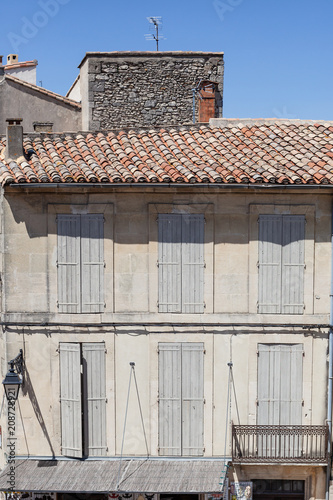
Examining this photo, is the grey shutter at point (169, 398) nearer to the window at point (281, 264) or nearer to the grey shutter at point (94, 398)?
the grey shutter at point (94, 398)

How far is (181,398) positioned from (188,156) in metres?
4.83

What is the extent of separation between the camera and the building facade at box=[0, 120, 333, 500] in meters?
12.8

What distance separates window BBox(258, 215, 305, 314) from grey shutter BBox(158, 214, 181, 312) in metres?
1.60

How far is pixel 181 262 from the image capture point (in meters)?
12.9

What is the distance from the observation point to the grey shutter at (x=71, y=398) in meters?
12.9

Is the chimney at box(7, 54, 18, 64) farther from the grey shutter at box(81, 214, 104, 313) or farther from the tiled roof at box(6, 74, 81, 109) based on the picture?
the grey shutter at box(81, 214, 104, 313)

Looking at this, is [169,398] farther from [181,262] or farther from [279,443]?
[181,262]

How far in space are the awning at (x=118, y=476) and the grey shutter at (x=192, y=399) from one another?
0.34 m

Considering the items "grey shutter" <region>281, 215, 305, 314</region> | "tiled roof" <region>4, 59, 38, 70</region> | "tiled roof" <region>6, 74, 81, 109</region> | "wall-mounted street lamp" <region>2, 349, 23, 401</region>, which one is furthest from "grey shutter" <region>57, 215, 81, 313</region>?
"tiled roof" <region>4, 59, 38, 70</region>

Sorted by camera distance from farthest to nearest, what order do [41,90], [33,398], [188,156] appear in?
[41,90] → [188,156] → [33,398]

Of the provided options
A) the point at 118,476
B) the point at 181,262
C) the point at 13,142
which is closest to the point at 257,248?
the point at 181,262

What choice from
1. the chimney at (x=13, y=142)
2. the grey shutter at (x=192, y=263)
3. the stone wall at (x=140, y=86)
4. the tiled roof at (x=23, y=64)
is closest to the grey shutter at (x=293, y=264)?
the grey shutter at (x=192, y=263)

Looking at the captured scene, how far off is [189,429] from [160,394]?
915mm

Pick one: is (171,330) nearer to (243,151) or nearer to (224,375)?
(224,375)
